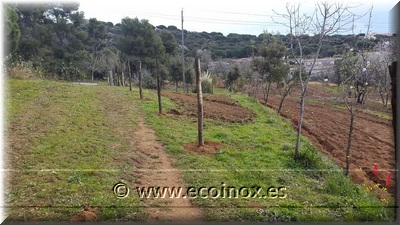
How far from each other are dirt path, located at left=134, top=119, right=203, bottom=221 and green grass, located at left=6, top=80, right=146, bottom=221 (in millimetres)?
147

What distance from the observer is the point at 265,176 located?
4.11 meters

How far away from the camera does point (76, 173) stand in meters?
3.61

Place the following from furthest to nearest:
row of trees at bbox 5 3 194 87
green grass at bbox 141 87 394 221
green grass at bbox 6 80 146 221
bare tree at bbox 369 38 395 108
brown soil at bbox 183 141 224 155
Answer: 1. brown soil at bbox 183 141 224 155
2. bare tree at bbox 369 38 395 108
3. row of trees at bbox 5 3 194 87
4. green grass at bbox 141 87 394 221
5. green grass at bbox 6 80 146 221

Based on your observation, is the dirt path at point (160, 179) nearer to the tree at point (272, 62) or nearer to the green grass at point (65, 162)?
the green grass at point (65, 162)

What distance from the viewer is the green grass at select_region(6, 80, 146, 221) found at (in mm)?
2975

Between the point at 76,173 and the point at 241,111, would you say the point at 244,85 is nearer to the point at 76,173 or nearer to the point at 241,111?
the point at 241,111

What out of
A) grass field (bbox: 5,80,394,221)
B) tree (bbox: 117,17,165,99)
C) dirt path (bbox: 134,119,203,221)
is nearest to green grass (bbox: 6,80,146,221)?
grass field (bbox: 5,80,394,221)

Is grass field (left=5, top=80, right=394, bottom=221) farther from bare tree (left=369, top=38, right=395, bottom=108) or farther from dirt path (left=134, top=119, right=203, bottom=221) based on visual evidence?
bare tree (left=369, top=38, right=395, bottom=108)

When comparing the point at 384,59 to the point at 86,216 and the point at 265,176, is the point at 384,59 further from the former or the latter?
the point at 86,216

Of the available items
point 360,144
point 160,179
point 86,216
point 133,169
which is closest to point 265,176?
point 160,179

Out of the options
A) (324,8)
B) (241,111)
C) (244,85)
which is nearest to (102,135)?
(324,8)

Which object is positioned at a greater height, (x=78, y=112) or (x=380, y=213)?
(x=78, y=112)

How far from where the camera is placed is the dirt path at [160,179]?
9.82 ft

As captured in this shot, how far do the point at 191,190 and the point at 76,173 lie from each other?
48.9 inches
